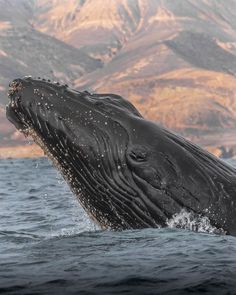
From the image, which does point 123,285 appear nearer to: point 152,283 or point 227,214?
point 152,283

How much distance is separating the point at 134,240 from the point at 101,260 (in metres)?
0.89

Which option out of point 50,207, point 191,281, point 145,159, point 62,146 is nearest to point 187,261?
point 191,281

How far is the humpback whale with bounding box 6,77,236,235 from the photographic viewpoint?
7672 millimetres

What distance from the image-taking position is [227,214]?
300 inches

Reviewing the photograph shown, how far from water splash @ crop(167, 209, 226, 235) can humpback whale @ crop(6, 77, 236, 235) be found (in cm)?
6

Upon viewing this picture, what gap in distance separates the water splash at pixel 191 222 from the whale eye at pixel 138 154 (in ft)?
2.65

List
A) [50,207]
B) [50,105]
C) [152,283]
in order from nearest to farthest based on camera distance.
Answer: [152,283]
[50,105]
[50,207]

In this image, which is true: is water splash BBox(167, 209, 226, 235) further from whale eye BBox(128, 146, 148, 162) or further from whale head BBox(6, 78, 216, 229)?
whale eye BBox(128, 146, 148, 162)

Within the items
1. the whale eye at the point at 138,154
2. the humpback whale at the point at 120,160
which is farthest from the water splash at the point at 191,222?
the whale eye at the point at 138,154

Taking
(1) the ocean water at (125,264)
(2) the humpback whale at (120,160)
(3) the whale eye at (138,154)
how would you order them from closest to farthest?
1. (1) the ocean water at (125,264)
2. (2) the humpback whale at (120,160)
3. (3) the whale eye at (138,154)

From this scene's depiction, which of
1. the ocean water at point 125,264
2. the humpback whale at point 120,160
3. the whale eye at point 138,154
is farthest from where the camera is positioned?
the whale eye at point 138,154

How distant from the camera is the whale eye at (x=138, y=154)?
7.80m

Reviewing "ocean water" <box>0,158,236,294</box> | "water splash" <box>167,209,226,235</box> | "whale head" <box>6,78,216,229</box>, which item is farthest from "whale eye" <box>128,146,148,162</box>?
"ocean water" <box>0,158,236,294</box>

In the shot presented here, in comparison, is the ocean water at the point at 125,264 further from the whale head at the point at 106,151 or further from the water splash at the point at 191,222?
the whale head at the point at 106,151
